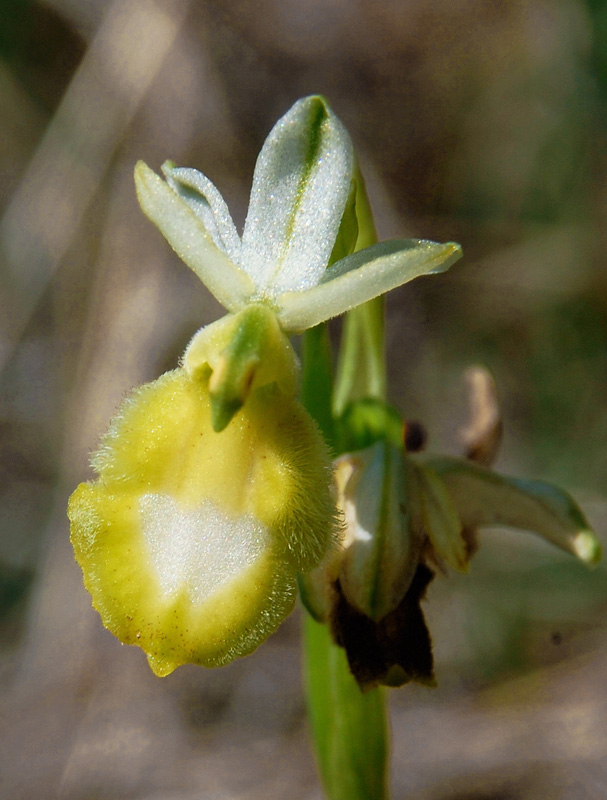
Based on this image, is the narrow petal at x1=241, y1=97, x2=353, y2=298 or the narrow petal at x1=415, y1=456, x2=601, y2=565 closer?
the narrow petal at x1=241, y1=97, x2=353, y2=298

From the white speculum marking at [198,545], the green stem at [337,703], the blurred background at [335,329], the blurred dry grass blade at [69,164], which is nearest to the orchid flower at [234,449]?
the white speculum marking at [198,545]

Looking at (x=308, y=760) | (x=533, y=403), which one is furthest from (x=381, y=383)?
(x=533, y=403)

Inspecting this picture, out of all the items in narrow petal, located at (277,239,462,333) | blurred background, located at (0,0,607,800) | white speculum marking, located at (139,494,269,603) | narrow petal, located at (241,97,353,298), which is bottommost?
blurred background, located at (0,0,607,800)

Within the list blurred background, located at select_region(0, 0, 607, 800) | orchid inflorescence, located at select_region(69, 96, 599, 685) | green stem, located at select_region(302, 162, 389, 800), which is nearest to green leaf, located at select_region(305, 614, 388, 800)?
green stem, located at select_region(302, 162, 389, 800)

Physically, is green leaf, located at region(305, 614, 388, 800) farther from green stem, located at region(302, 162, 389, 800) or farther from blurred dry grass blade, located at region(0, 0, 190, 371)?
blurred dry grass blade, located at region(0, 0, 190, 371)

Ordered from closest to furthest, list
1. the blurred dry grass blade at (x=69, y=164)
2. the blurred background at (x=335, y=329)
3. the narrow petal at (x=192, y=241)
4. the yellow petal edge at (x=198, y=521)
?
the yellow petal edge at (x=198, y=521) < the narrow petal at (x=192, y=241) < the blurred background at (x=335, y=329) < the blurred dry grass blade at (x=69, y=164)

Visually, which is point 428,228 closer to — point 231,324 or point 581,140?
point 581,140

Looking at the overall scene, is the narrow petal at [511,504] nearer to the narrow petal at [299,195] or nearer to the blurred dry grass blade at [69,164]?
the narrow petal at [299,195]
